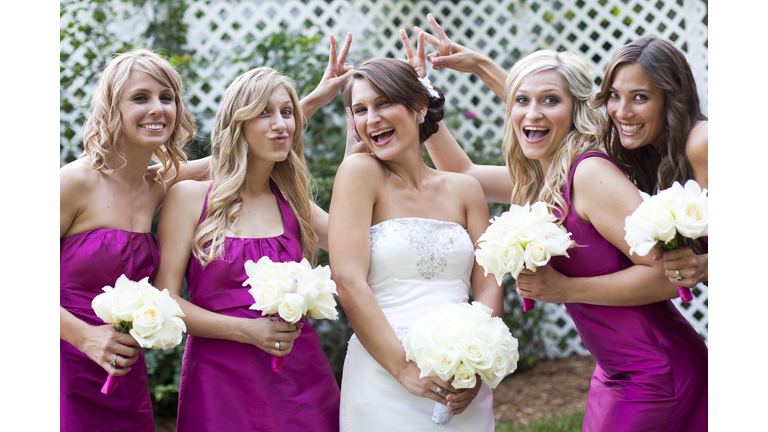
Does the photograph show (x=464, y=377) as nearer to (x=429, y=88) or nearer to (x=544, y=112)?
(x=544, y=112)

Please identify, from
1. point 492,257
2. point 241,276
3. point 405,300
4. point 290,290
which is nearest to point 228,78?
point 241,276

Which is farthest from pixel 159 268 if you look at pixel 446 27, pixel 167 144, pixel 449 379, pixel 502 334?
pixel 446 27

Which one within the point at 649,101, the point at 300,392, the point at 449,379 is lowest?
the point at 300,392

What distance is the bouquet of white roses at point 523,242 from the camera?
2.70 metres

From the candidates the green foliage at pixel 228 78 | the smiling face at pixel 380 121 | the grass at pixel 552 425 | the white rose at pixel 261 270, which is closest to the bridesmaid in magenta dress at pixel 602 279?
the smiling face at pixel 380 121

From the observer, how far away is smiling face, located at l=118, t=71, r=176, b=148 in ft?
10.5

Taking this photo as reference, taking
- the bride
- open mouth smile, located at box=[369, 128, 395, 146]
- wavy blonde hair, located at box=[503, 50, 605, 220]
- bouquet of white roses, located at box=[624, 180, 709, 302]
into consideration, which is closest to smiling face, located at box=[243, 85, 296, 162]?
the bride

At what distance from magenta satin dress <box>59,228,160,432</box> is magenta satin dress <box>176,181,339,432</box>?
1.00 feet

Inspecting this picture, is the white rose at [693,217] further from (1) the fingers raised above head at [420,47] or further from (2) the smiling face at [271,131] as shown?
(1) the fingers raised above head at [420,47]

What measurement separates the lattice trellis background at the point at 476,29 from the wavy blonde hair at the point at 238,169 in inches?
129

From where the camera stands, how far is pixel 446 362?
2.73 m

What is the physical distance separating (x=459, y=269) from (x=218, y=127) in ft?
5.34

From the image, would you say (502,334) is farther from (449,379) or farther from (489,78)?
(489,78)

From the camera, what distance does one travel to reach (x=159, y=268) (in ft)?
10.6
